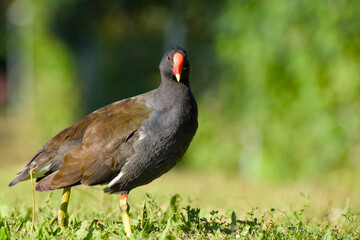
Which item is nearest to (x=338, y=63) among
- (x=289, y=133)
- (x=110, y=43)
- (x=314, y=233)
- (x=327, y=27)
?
(x=327, y=27)

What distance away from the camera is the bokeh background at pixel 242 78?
28.7ft

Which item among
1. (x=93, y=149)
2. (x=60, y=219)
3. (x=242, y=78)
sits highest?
(x=242, y=78)

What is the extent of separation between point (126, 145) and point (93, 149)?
0.24 m

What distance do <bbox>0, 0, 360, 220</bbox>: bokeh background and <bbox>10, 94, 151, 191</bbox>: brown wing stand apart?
186 cm

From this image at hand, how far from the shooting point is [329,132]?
8.85 meters

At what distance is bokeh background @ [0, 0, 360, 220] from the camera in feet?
28.7

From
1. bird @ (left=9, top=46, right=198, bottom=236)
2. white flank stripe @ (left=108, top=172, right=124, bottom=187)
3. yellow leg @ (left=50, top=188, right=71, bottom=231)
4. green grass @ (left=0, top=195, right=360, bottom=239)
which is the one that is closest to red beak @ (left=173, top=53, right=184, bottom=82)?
bird @ (left=9, top=46, right=198, bottom=236)

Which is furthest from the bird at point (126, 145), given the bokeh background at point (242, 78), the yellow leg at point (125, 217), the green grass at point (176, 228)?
Answer: the bokeh background at point (242, 78)

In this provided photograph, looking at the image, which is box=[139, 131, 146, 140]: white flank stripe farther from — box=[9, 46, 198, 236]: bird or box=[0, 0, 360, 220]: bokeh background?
box=[0, 0, 360, 220]: bokeh background

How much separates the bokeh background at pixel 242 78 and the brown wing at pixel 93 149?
1.86 m

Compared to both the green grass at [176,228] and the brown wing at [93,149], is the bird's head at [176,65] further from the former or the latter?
the green grass at [176,228]

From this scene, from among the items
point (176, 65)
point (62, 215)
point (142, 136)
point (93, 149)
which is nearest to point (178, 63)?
point (176, 65)

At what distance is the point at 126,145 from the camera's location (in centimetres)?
404

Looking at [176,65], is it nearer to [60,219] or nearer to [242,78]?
[60,219]
